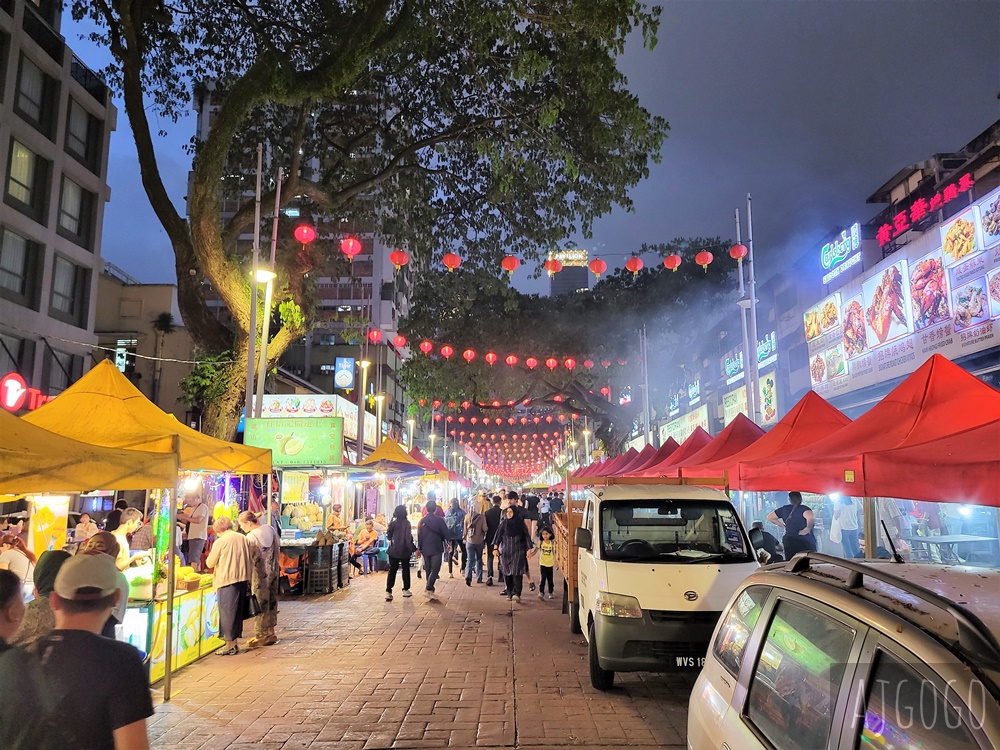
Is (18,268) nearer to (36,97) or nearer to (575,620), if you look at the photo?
(36,97)

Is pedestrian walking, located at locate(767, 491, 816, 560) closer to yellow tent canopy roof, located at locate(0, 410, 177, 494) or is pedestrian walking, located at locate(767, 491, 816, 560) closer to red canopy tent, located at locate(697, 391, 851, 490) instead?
red canopy tent, located at locate(697, 391, 851, 490)

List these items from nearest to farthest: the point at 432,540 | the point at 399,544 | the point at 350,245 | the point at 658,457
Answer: the point at 399,544
the point at 432,540
the point at 350,245
the point at 658,457

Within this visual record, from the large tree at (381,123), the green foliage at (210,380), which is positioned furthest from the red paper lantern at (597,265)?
the green foliage at (210,380)

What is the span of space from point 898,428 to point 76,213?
27.6m

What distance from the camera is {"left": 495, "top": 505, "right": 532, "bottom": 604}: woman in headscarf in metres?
13.5

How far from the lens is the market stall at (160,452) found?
743 centimetres

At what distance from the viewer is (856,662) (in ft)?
7.32

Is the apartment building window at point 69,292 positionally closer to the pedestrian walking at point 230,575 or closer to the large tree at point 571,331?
the large tree at point 571,331

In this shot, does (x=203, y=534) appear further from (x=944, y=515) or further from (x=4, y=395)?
(x=944, y=515)

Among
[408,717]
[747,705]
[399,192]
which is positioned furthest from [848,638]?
[399,192]

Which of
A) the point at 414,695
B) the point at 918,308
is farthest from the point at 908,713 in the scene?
the point at 918,308

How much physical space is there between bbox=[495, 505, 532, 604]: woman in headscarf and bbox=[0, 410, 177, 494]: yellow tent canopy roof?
778 cm

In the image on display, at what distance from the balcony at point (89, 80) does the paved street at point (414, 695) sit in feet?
77.4

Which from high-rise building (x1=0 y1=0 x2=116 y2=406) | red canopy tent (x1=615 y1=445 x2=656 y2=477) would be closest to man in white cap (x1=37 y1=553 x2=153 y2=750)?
red canopy tent (x1=615 y1=445 x2=656 y2=477)
